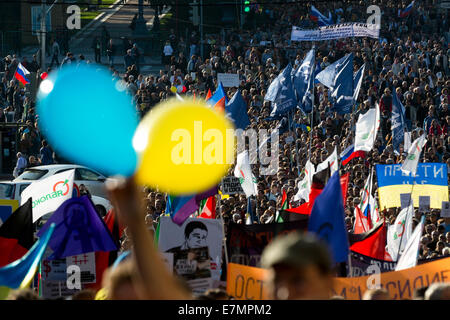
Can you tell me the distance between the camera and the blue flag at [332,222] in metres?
8.41

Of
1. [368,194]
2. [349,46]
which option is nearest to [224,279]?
[368,194]

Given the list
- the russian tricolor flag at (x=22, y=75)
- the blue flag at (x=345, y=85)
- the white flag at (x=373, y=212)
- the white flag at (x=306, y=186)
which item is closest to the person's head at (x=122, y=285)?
the white flag at (x=373, y=212)

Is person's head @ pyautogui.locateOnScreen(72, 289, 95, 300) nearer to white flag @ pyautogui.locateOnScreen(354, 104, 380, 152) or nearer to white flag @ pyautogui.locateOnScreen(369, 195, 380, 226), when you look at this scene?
white flag @ pyautogui.locateOnScreen(369, 195, 380, 226)

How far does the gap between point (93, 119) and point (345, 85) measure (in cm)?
1697

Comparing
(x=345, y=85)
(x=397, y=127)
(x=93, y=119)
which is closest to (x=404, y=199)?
(x=397, y=127)

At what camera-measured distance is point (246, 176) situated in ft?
50.0

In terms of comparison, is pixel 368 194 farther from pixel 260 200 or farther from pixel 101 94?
pixel 101 94

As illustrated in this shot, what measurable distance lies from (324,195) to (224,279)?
1542 millimetres

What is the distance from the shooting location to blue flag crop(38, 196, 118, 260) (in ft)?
32.7

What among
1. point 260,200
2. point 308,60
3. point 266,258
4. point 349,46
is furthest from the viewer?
point 349,46

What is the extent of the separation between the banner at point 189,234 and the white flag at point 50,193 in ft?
6.86

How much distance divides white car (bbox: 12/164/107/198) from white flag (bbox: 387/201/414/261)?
9193 mm

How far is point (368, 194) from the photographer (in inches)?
548
